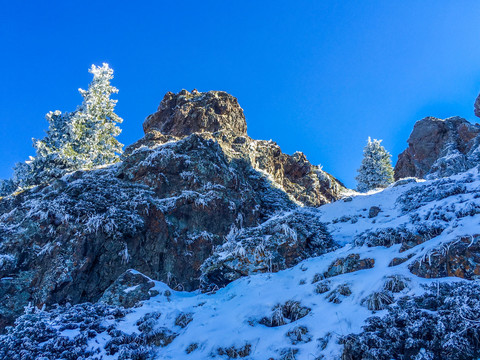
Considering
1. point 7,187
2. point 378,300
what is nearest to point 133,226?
point 378,300

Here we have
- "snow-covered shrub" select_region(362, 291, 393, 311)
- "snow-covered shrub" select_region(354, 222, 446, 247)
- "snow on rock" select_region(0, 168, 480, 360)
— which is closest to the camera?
"snow on rock" select_region(0, 168, 480, 360)

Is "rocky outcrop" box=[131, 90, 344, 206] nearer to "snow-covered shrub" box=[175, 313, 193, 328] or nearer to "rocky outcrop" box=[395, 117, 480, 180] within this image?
"rocky outcrop" box=[395, 117, 480, 180]

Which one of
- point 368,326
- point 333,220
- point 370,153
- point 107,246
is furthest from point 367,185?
point 368,326

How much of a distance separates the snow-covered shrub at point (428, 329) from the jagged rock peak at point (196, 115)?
27.8m

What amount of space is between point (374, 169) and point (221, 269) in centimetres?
3494

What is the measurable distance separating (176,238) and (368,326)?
1061cm

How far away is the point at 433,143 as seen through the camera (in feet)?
115

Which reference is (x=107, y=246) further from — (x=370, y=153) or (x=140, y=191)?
(x=370, y=153)

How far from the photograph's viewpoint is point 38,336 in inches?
245

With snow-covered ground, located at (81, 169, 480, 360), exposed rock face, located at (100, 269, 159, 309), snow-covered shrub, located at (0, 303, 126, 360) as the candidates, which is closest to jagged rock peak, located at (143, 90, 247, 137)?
exposed rock face, located at (100, 269, 159, 309)

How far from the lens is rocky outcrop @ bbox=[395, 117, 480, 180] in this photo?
2970 centimetres

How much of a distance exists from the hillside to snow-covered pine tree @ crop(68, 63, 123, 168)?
32.1ft

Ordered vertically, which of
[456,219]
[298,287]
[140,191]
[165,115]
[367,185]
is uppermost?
[165,115]

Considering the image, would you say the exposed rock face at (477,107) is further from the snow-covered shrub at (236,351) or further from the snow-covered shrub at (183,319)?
the snow-covered shrub at (236,351)
